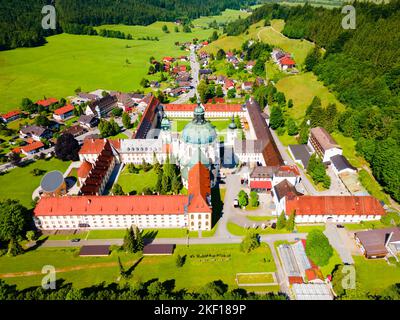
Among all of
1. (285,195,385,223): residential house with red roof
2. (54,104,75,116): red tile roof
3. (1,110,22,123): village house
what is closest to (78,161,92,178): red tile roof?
(54,104,75,116): red tile roof

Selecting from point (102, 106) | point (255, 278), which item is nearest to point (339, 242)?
point (255, 278)

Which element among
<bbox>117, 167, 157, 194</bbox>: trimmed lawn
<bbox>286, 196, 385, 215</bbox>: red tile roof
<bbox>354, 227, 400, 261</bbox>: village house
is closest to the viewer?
<bbox>354, 227, 400, 261</bbox>: village house

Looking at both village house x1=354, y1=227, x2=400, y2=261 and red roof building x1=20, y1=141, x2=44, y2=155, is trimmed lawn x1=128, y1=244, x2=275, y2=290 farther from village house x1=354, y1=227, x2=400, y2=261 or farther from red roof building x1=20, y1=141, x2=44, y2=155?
red roof building x1=20, y1=141, x2=44, y2=155

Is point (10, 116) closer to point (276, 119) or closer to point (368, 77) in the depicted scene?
point (276, 119)

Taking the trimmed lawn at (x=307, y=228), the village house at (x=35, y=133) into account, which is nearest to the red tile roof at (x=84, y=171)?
the village house at (x=35, y=133)

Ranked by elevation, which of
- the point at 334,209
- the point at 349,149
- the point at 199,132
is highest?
the point at 199,132

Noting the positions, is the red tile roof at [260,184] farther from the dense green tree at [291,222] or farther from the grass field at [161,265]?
the grass field at [161,265]

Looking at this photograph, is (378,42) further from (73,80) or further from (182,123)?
(73,80)

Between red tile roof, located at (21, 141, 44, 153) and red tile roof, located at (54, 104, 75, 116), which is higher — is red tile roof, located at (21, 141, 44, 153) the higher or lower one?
the lower one
